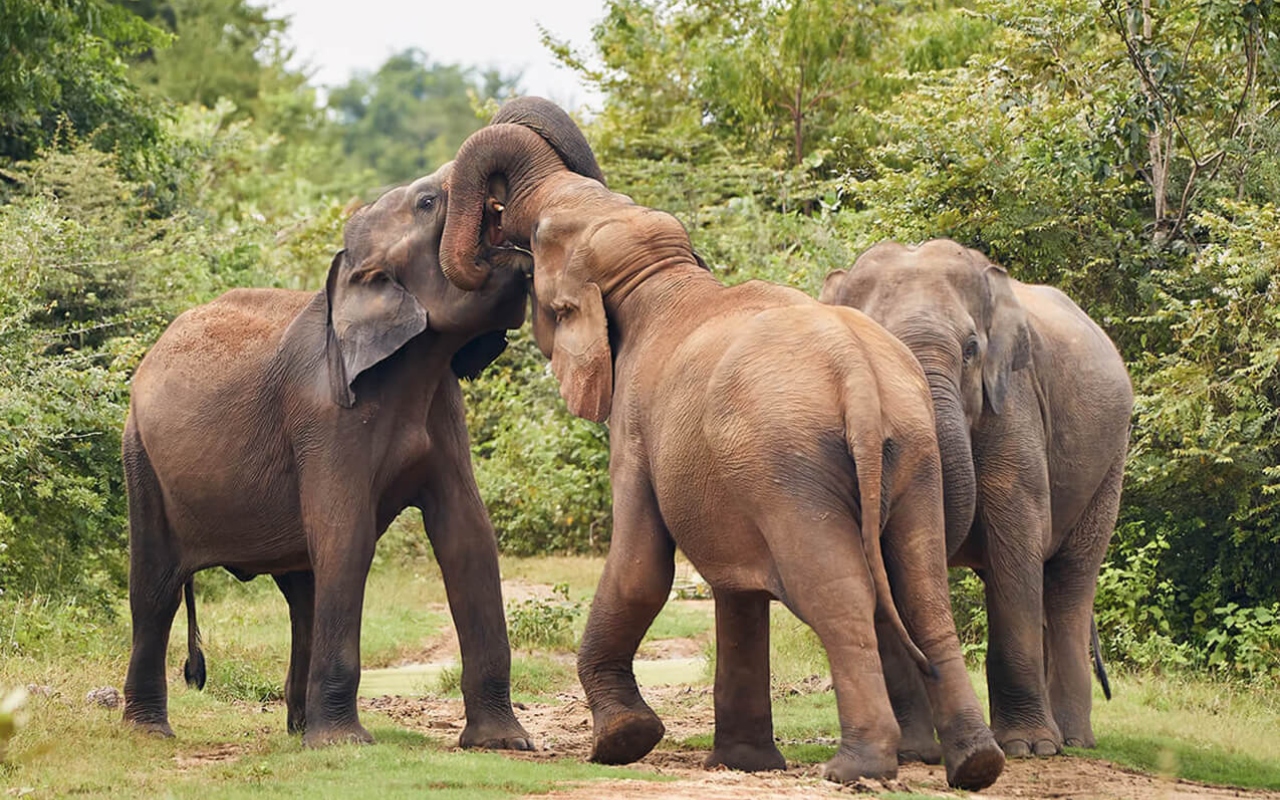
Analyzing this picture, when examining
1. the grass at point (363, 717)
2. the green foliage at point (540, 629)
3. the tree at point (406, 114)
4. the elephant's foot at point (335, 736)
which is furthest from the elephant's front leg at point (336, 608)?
the tree at point (406, 114)

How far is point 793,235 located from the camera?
2047 centimetres

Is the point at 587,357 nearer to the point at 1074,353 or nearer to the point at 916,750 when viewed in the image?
the point at 916,750

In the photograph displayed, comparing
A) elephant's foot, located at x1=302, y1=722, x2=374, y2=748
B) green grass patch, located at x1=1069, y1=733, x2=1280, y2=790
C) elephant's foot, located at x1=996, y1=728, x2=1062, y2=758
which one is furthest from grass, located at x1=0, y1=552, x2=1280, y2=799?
elephant's foot, located at x1=996, y1=728, x2=1062, y2=758

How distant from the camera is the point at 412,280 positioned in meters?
9.00

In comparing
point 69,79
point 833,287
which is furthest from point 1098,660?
point 69,79

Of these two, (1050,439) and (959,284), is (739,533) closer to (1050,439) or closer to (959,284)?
(959,284)

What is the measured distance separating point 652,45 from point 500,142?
58.8 feet

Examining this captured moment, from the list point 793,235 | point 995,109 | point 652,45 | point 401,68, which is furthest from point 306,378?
point 401,68

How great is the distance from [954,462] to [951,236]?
6216 millimetres

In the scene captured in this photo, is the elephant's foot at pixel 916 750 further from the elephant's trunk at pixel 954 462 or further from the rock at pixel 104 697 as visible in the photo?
the rock at pixel 104 697

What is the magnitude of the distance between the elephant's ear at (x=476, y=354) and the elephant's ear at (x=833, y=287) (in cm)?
164

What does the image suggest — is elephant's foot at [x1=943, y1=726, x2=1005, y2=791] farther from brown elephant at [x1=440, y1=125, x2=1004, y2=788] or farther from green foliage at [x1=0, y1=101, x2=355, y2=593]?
green foliage at [x1=0, y1=101, x2=355, y2=593]

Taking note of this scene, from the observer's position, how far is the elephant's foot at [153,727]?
9.38m

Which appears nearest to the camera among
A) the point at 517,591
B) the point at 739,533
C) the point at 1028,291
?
the point at 739,533
